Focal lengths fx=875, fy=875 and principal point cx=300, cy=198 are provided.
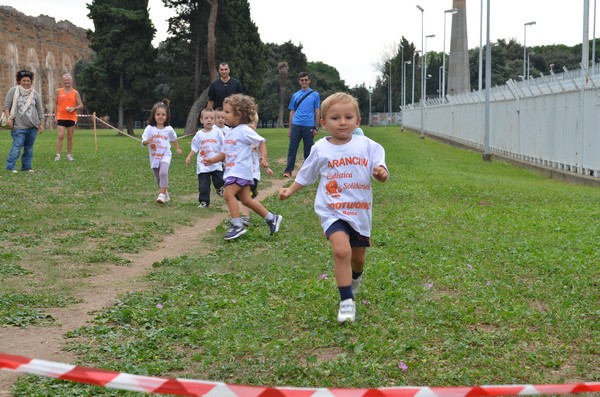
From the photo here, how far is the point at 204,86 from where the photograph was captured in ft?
173

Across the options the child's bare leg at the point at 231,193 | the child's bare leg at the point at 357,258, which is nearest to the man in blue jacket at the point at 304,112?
the child's bare leg at the point at 231,193

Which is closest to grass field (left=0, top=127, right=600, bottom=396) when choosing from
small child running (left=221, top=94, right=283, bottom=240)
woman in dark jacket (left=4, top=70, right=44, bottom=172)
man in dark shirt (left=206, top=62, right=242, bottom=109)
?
small child running (left=221, top=94, right=283, bottom=240)

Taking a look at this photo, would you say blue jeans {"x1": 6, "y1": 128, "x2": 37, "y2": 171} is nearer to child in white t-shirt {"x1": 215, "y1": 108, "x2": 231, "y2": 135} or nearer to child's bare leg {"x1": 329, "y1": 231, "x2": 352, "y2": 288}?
child in white t-shirt {"x1": 215, "y1": 108, "x2": 231, "y2": 135}

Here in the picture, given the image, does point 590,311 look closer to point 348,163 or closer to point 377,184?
point 348,163

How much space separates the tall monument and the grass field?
189 feet

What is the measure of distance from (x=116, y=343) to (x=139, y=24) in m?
49.9

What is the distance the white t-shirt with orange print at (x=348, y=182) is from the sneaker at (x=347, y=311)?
0.53 meters

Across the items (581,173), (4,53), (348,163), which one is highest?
(4,53)

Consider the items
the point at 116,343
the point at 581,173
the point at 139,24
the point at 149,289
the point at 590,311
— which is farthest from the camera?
the point at 139,24

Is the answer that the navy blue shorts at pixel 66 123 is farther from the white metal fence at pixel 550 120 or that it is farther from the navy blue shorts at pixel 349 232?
the navy blue shorts at pixel 349 232

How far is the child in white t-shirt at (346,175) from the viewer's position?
575 cm

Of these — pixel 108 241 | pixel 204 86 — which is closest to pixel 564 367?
pixel 108 241

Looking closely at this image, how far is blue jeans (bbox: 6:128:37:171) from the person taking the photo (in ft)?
55.4

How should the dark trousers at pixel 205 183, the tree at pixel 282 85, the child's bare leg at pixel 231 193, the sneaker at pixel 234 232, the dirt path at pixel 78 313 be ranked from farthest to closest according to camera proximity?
the tree at pixel 282 85
the dark trousers at pixel 205 183
the child's bare leg at pixel 231 193
the sneaker at pixel 234 232
the dirt path at pixel 78 313
